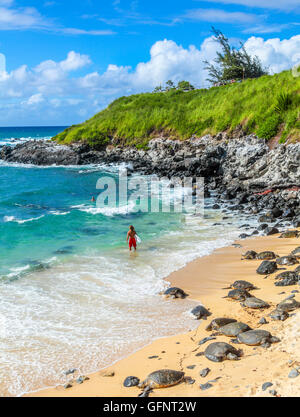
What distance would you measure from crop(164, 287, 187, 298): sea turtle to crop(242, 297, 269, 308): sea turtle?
7.44ft

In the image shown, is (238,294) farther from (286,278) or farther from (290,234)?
(290,234)

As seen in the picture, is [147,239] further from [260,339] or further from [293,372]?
[293,372]

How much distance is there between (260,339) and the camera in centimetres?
799

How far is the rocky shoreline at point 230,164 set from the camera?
23.6 meters

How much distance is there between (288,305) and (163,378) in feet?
13.6

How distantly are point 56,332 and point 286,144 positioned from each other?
76.8 feet

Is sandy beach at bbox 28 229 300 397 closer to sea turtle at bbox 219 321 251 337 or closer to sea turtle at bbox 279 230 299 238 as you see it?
sea turtle at bbox 219 321 251 337

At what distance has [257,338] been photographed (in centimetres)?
805

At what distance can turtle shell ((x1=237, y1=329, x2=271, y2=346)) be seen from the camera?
7988 millimetres

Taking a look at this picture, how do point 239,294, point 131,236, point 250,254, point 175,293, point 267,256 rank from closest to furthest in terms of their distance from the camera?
point 239,294 → point 175,293 → point 267,256 → point 250,254 → point 131,236

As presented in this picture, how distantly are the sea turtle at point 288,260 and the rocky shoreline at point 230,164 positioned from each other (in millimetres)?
4781

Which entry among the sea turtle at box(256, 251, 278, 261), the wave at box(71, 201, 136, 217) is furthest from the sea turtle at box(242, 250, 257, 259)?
the wave at box(71, 201, 136, 217)

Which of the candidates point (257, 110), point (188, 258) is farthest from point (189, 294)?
point (257, 110)

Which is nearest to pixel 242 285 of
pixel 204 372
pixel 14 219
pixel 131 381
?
pixel 204 372
